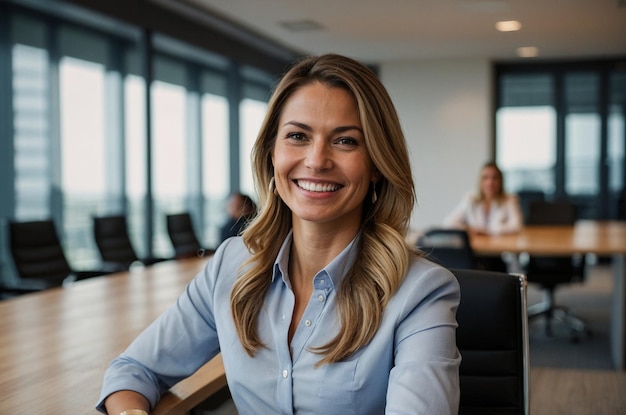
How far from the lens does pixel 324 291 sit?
1.59 meters

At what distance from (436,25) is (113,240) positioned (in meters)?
4.29

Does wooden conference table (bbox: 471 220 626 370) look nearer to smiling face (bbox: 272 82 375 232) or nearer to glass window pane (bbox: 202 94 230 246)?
smiling face (bbox: 272 82 375 232)

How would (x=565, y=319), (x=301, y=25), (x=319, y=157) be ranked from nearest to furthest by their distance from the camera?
1. (x=319, y=157)
2. (x=565, y=319)
3. (x=301, y=25)

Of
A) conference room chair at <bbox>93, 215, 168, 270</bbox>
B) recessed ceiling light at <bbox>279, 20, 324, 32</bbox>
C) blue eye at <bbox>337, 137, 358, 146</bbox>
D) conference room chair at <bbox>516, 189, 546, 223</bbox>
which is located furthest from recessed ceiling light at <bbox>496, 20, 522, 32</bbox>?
blue eye at <bbox>337, 137, 358, 146</bbox>

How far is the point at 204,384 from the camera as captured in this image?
74.8 inches

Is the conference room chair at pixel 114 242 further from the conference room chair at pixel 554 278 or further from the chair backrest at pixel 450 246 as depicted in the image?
the conference room chair at pixel 554 278

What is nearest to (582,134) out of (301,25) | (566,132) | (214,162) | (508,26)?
(566,132)

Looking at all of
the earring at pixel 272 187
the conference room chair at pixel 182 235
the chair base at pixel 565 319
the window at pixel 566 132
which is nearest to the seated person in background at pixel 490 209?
the chair base at pixel 565 319

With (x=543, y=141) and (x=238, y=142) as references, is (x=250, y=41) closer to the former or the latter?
(x=238, y=142)

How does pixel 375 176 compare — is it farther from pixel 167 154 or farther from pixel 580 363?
pixel 167 154

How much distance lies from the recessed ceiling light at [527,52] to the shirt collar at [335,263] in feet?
29.3

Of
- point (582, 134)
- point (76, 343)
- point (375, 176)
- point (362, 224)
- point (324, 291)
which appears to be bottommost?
point (76, 343)

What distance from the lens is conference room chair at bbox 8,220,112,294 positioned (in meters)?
4.93

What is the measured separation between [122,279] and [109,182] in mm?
3905
